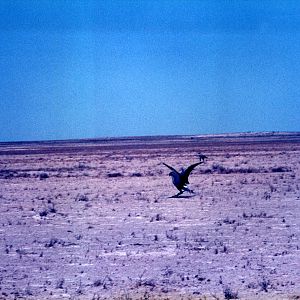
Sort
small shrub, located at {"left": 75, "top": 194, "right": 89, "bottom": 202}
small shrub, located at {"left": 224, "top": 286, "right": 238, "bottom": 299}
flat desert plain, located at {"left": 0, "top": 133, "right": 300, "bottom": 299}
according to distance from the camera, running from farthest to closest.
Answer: small shrub, located at {"left": 75, "top": 194, "right": 89, "bottom": 202}, flat desert plain, located at {"left": 0, "top": 133, "right": 300, "bottom": 299}, small shrub, located at {"left": 224, "top": 286, "right": 238, "bottom": 299}

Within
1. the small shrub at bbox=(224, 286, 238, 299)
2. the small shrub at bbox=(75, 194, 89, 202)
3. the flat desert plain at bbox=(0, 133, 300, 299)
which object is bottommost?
the small shrub at bbox=(224, 286, 238, 299)

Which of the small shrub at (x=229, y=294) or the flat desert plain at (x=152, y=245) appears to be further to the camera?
the flat desert plain at (x=152, y=245)

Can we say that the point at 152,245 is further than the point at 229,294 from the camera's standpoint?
Yes

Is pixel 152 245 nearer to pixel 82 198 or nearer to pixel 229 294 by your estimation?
pixel 229 294

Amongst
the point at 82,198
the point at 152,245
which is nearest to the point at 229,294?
the point at 152,245

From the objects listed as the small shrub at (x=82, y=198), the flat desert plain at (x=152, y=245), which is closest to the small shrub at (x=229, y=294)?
the flat desert plain at (x=152, y=245)

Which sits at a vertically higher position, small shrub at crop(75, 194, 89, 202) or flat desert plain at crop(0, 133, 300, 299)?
small shrub at crop(75, 194, 89, 202)

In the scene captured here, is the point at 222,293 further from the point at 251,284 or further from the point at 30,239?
the point at 30,239

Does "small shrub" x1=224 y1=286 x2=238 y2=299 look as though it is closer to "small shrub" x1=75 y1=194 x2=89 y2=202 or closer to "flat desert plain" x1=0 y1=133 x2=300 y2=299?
"flat desert plain" x1=0 y1=133 x2=300 y2=299

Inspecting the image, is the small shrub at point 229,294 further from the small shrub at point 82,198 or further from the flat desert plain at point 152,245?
the small shrub at point 82,198

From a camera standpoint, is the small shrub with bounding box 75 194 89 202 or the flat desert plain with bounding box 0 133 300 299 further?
the small shrub with bounding box 75 194 89 202

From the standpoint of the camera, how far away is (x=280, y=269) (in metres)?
10.4

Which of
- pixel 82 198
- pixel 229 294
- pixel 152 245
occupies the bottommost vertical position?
pixel 229 294

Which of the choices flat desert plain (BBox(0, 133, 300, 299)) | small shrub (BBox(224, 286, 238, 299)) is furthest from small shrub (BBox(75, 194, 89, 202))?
small shrub (BBox(224, 286, 238, 299))
